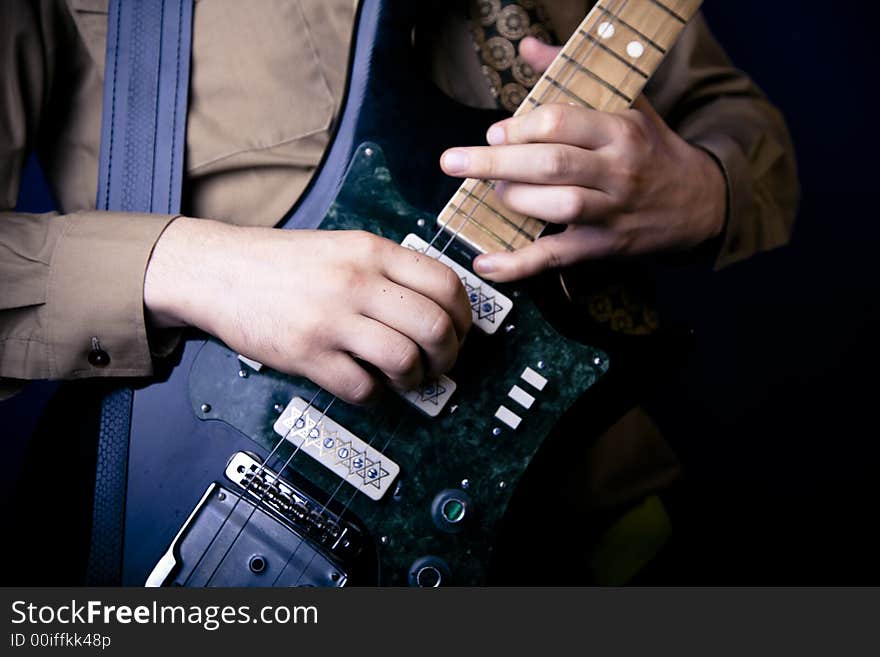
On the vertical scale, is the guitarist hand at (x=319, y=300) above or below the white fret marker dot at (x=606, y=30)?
below

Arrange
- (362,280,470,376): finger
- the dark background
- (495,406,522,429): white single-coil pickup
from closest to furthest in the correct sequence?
(362,280,470,376): finger, (495,406,522,429): white single-coil pickup, the dark background

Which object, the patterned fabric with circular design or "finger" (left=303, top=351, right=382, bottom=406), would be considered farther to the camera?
the patterned fabric with circular design

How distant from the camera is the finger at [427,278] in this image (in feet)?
2.22

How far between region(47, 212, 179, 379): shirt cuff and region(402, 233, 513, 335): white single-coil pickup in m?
0.26

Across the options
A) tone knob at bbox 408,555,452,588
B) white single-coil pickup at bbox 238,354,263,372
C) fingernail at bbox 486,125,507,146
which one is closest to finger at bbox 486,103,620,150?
fingernail at bbox 486,125,507,146

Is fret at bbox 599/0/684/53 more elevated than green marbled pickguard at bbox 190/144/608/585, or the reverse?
fret at bbox 599/0/684/53

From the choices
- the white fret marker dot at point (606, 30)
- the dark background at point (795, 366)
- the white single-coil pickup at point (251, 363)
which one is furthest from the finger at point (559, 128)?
the dark background at point (795, 366)

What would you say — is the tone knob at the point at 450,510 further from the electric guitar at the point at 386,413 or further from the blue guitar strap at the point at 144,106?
the blue guitar strap at the point at 144,106

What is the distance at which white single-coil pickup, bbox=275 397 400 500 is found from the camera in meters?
0.74

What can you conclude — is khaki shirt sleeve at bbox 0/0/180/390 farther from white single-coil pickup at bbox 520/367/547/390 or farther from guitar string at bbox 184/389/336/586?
white single-coil pickup at bbox 520/367/547/390

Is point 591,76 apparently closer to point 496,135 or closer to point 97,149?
point 496,135

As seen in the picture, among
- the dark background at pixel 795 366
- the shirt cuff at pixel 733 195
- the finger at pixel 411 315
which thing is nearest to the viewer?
the finger at pixel 411 315

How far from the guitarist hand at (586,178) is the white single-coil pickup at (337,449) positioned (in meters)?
0.22

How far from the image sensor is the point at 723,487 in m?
1.65
